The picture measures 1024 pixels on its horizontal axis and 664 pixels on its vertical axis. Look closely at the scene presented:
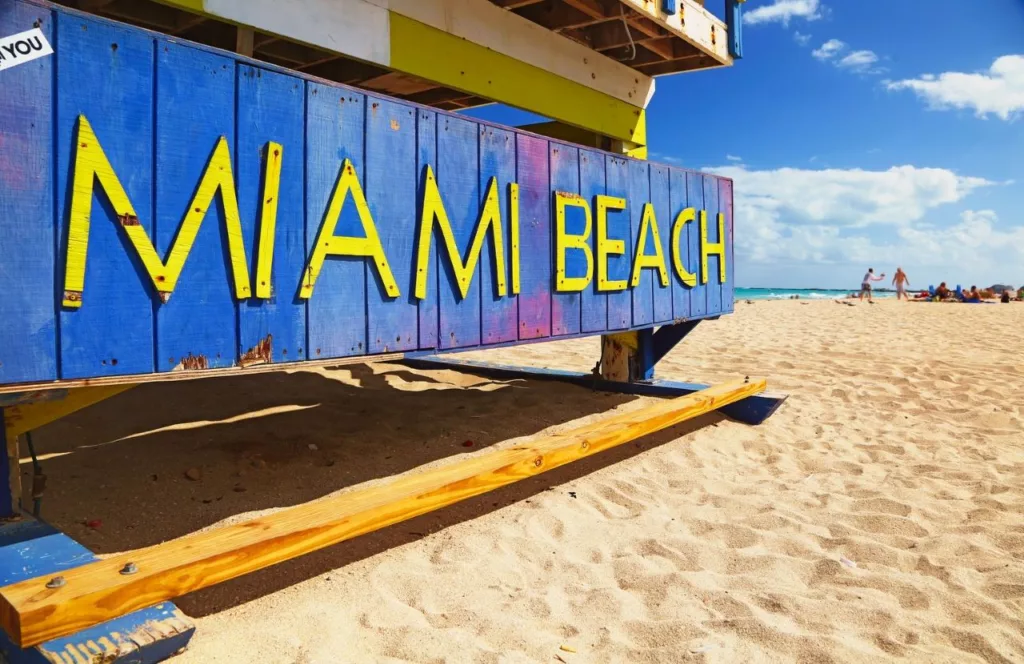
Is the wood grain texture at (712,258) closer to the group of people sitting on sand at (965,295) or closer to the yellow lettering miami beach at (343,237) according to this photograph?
the yellow lettering miami beach at (343,237)

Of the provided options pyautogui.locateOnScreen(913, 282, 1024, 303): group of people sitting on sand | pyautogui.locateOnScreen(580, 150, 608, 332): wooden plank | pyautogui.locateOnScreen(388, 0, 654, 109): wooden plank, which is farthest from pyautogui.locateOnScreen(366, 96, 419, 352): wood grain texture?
pyautogui.locateOnScreen(913, 282, 1024, 303): group of people sitting on sand

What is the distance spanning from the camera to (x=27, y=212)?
197 cm

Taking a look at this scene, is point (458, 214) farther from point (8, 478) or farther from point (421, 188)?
point (8, 478)

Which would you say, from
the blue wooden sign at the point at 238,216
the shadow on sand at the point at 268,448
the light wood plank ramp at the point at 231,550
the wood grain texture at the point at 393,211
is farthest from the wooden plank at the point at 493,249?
the shadow on sand at the point at 268,448

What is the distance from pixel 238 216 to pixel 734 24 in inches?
211

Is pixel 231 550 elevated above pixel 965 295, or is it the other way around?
pixel 965 295

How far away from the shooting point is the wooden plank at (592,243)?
4301mm

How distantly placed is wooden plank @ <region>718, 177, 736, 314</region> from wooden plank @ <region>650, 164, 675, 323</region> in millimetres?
939

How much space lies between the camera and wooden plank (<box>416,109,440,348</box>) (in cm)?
317

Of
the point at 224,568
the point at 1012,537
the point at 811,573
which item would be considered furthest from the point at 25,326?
the point at 1012,537

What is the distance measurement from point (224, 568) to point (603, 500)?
2056 mm

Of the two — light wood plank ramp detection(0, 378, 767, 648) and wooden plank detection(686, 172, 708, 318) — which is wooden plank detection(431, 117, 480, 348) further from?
wooden plank detection(686, 172, 708, 318)

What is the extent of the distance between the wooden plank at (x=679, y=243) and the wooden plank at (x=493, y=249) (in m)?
1.89

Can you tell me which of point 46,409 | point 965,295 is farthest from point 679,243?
point 965,295
